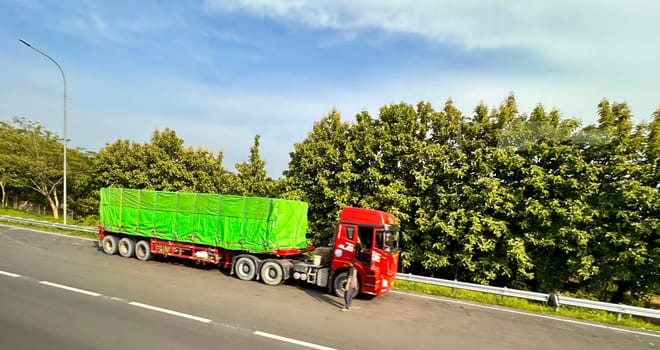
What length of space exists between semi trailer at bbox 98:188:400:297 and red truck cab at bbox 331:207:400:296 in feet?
0.10

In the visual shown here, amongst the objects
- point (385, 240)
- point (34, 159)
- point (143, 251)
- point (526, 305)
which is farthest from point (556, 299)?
point (34, 159)

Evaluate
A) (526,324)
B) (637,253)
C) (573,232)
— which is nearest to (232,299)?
(526,324)

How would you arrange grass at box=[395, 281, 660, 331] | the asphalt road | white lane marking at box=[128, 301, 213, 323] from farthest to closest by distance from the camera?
1. grass at box=[395, 281, 660, 331]
2. white lane marking at box=[128, 301, 213, 323]
3. the asphalt road

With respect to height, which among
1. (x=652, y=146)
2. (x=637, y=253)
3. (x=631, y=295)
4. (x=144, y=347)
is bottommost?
(x=631, y=295)

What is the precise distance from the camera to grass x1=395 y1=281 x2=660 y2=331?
34.3ft

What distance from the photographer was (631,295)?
13.9 metres

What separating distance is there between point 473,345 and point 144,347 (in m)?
6.74

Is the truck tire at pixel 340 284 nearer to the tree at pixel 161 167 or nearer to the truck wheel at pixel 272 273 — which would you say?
the truck wheel at pixel 272 273

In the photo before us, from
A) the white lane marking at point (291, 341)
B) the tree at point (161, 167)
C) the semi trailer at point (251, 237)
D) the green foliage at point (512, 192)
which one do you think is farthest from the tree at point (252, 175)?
the white lane marking at point (291, 341)

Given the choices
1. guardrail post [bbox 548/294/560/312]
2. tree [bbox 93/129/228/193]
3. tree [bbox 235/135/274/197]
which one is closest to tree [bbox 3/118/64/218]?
tree [bbox 93/129/228/193]

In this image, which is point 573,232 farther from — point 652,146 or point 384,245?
point 384,245

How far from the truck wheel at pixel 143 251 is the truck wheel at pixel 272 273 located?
5795mm

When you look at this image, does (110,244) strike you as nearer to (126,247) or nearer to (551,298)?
(126,247)

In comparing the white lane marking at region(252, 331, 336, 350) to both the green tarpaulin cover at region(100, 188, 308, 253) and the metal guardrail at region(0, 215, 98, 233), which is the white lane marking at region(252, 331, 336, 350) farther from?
the metal guardrail at region(0, 215, 98, 233)
